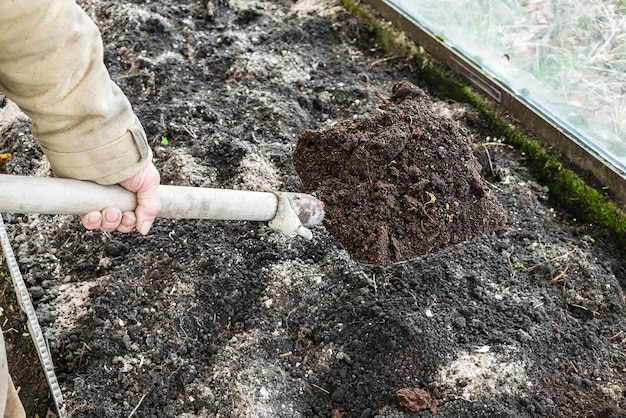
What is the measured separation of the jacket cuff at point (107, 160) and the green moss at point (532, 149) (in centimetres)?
208

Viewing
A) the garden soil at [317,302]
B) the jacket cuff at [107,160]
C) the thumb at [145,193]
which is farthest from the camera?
the garden soil at [317,302]

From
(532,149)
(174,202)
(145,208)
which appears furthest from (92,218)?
(532,149)

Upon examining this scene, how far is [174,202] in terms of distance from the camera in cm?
202

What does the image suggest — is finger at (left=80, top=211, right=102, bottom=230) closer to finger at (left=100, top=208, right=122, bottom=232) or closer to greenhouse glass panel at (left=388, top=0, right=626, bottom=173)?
finger at (left=100, top=208, right=122, bottom=232)

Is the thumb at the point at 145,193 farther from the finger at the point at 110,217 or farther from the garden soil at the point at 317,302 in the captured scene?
the garden soil at the point at 317,302

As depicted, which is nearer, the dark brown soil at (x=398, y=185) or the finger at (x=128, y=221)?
the finger at (x=128, y=221)

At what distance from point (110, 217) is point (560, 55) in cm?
239

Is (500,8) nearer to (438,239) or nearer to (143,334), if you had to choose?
(438,239)

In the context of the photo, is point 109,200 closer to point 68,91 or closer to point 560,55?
point 68,91

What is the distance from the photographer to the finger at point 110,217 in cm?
188

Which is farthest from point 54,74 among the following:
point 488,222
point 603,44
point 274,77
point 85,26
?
point 603,44

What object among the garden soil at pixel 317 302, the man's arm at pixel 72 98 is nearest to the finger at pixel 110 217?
the man's arm at pixel 72 98

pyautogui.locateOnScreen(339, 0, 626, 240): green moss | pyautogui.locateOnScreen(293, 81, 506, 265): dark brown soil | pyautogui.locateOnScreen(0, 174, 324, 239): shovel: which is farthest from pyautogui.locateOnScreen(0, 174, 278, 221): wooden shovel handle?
pyautogui.locateOnScreen(339, 0, 626, 240): green moss

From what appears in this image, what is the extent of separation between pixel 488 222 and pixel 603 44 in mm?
1196
